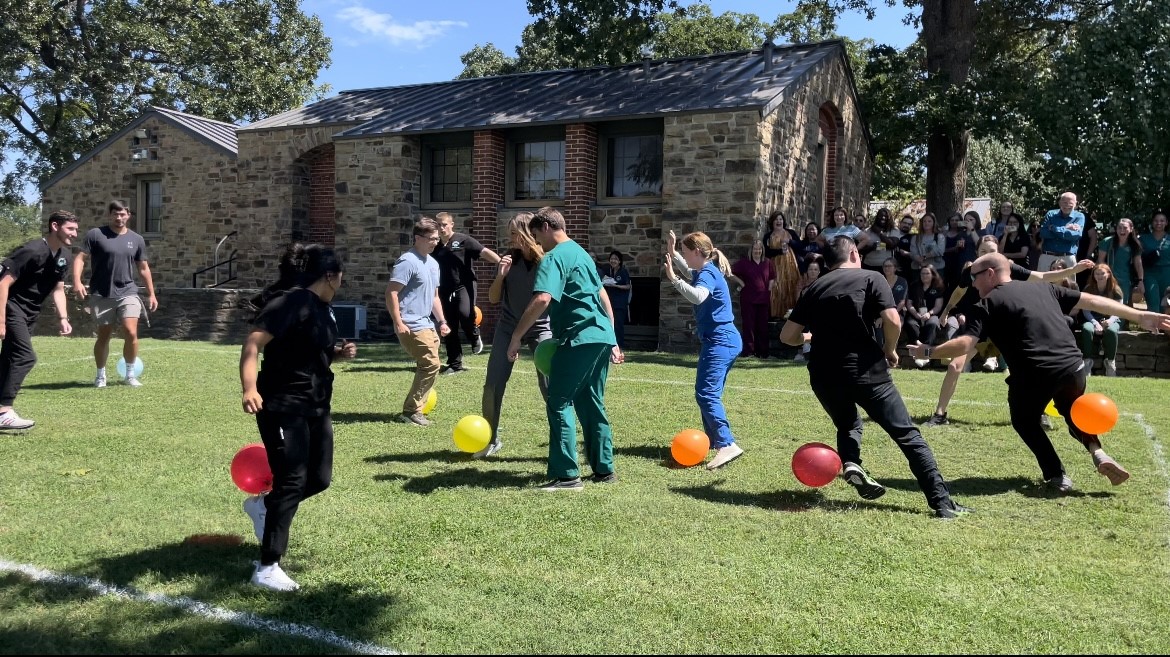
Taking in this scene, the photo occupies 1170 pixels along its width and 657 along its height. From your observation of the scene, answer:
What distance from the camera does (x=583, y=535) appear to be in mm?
5305

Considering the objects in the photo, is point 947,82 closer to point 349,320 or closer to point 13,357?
point 349,320

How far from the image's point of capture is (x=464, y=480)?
263 inches

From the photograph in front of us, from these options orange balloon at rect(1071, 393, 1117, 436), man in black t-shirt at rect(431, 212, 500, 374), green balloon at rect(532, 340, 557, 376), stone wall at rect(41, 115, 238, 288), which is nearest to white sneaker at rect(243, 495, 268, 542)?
green balloon at rect(532, 340, 557, 376)

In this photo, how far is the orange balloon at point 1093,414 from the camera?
20.6ft

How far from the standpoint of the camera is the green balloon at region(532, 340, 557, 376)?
21.6ft

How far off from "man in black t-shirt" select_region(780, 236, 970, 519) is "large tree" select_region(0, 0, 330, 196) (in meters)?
34.6

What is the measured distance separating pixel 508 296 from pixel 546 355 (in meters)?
0.98

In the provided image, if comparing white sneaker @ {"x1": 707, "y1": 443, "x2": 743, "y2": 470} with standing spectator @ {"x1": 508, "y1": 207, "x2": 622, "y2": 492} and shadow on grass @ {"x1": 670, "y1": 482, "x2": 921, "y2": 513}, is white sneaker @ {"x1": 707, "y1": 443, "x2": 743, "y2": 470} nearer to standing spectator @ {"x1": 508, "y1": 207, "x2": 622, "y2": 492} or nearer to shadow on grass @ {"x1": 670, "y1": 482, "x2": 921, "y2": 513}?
shadow on grass @ {"x1": 670, "y1": 482, "x2": 921, "y2": 513}

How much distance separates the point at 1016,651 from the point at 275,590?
128 inches

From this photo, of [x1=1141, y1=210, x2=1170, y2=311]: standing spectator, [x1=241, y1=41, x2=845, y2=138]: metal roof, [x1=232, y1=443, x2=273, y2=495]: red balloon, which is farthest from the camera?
[x1=241, y1=41, x2=845, y2=138]: metal roof

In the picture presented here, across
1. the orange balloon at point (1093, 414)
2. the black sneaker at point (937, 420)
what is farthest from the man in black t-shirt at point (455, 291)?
the orange balloon at point (1093, 414)

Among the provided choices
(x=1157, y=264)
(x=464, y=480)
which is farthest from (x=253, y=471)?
(x=1157, y=264)

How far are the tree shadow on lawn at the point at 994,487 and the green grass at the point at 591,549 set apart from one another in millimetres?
31

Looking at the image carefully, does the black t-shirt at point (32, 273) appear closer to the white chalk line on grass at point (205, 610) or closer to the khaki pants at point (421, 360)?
the khaki pants at point (421, 360)
